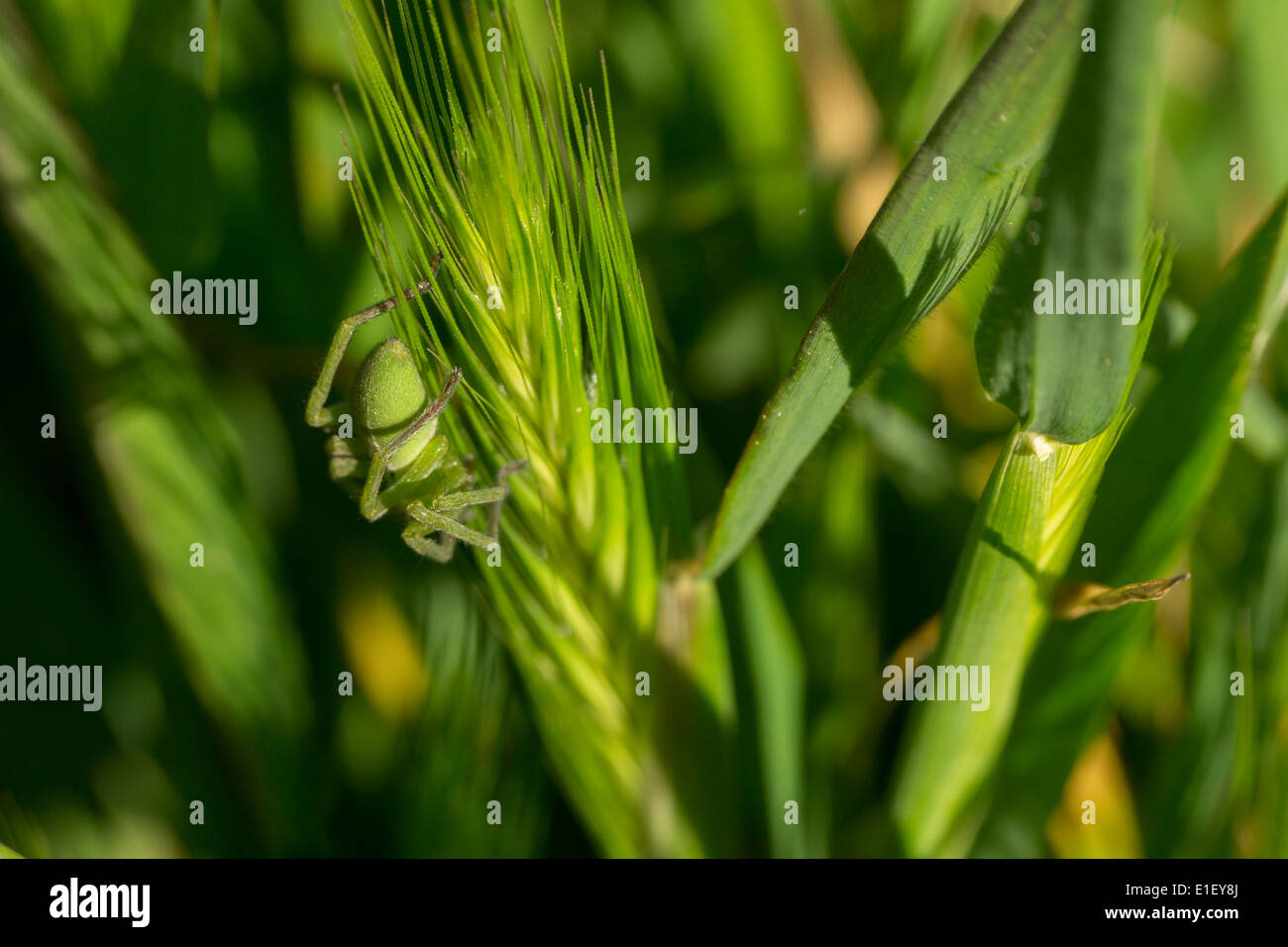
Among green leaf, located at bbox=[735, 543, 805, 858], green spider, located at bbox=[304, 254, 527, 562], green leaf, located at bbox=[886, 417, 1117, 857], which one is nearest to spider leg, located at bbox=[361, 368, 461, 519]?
green spider, located at bbox=[304, 254, 527, 562]

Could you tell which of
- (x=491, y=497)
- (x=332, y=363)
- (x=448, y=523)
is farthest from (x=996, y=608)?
(x=332, y=363)

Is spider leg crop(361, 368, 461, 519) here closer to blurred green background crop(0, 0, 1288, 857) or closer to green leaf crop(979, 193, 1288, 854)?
blurred green background crop(0, 0, 1288, 857)

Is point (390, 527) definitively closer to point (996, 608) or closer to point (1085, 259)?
point (996, 608)

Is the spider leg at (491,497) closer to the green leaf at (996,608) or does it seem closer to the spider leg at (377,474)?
the spider leg at (377,474)

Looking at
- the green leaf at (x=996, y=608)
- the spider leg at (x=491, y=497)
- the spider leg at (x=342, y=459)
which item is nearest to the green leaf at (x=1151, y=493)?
the green leaf at (x=996, y=608)
